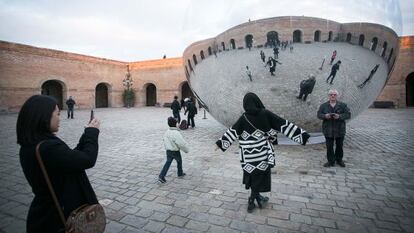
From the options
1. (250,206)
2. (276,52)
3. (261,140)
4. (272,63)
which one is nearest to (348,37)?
(276,52)

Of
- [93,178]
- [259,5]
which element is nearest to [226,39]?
[259,5]

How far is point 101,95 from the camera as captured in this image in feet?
104

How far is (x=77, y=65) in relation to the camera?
25.0 m

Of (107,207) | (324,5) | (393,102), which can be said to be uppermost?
(324,5)

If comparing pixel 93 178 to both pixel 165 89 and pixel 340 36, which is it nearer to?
pixel 340 36

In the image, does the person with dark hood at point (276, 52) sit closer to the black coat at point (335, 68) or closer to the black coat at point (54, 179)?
the black coat at point (335, 68)

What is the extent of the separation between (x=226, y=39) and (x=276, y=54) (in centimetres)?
122

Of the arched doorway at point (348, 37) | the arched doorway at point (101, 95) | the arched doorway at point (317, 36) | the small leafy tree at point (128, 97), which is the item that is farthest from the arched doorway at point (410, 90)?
the arched doorway at point (101, 95)

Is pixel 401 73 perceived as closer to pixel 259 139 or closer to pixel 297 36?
pixel 297 36

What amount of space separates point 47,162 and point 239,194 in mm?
2613

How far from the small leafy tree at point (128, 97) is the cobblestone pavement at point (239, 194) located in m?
25.2

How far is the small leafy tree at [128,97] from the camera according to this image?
3041 cm

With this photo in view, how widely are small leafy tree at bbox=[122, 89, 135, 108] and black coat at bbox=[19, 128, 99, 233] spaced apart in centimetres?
2971

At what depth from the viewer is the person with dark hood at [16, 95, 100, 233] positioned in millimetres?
1596
